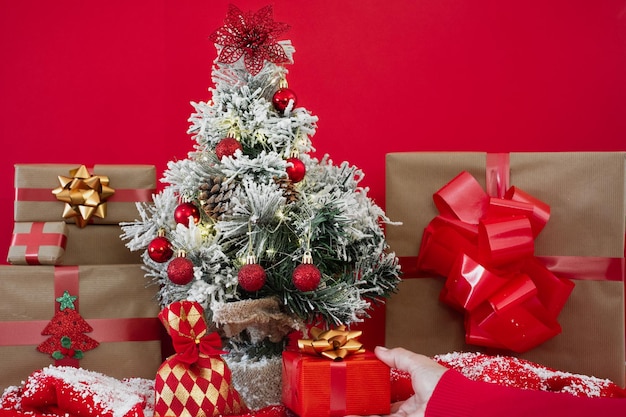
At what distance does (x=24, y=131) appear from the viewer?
1.65m

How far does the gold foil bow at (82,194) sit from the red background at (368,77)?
0.29 metres

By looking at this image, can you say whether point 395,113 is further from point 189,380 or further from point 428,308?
point 189,380

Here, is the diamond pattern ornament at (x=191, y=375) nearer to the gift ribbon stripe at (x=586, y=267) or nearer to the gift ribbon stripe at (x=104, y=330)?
the gift ribbon stripe at (x=104, y=330)

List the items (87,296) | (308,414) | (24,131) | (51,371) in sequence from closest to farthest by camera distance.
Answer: (308,414), (51,371), (87,296), (24,131)

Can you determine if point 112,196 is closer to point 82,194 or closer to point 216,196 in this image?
point 82,194

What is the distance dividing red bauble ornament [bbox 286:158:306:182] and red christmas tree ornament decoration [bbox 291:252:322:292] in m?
0.19

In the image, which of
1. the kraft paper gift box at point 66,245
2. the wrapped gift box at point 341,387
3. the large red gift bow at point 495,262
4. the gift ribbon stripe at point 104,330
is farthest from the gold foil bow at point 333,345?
the kraft paper gift box at point 66,245

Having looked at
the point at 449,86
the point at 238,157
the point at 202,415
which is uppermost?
the point at 449,86

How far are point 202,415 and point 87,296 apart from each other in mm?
484

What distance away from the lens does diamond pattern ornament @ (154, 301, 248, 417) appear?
1.03 metres

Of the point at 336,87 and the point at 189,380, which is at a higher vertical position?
the point at 336,87

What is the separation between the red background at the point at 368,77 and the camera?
168 cm

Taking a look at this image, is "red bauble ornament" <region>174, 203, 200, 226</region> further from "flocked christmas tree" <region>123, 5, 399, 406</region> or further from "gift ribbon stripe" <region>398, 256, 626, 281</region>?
"gift ribbon stripe" <region>398, 256, 626, 281</region>

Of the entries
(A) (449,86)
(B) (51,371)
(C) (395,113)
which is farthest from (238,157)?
(A) (449,86)
